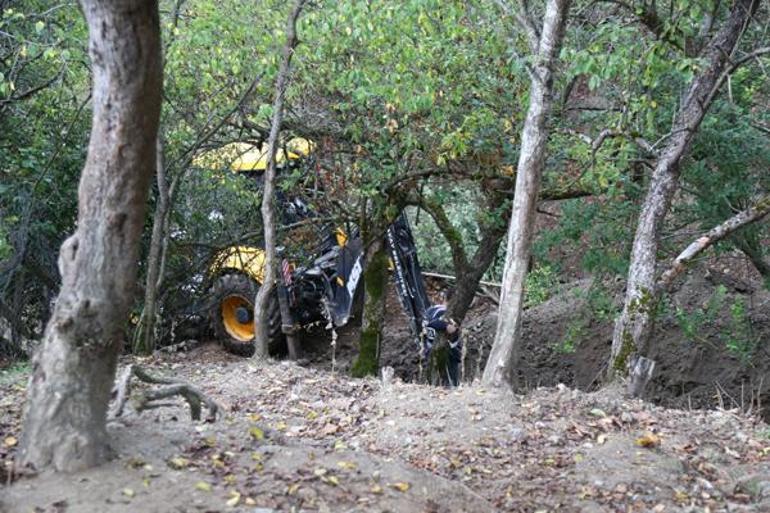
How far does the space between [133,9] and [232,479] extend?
7.69 feet

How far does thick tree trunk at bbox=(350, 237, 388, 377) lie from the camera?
11.7 m

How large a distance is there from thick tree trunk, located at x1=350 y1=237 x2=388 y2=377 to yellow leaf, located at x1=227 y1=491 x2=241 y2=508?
23.7 ft

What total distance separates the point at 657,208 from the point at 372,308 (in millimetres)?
4413

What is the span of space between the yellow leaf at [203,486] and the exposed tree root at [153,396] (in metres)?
0.80

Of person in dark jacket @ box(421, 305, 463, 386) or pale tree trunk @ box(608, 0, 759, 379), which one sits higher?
pale tree trunk @ box(608, 0, 759, 379)

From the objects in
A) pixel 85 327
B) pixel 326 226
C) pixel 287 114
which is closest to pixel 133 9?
pixel 85 327

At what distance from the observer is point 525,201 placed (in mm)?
7336

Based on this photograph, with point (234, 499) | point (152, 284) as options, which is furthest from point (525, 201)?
point (152, 284)

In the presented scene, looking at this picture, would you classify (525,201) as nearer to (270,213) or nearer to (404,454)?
(404,454)

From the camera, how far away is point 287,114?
434 inches

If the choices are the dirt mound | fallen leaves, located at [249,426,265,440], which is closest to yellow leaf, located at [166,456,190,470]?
fallen leaves, located at [249,426,265,440]

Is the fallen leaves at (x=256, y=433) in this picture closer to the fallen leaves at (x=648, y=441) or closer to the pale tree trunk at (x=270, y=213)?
the fallen leaves at (x=648, y=441)

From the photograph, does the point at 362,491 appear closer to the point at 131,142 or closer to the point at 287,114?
the point at 131,142

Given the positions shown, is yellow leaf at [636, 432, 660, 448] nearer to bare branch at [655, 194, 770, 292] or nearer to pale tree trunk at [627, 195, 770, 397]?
pale tree trunk at [627, 195, 770, 397]
